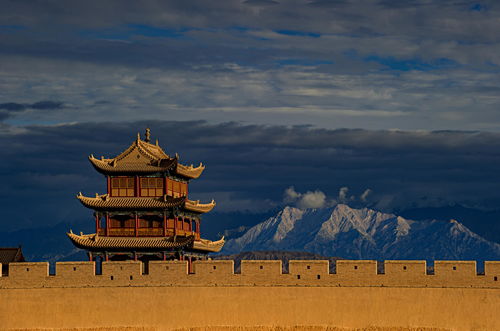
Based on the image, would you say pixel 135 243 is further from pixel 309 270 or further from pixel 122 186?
pixel 309 270

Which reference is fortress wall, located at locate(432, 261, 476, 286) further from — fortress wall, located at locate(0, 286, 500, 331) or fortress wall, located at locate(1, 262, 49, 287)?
fortress wall, located at locate(1, 262, 49, 287)

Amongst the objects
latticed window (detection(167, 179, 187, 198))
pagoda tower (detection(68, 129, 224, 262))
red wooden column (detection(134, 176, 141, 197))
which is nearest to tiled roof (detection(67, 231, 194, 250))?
pagoda tower (detection(68, 129, 224, 262))

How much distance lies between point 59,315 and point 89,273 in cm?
296

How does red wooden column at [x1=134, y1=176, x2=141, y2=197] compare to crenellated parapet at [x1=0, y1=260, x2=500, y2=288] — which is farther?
red wooden column at [x1=134, y1=176, x2=141, y2=197]

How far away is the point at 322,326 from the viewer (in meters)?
66.0

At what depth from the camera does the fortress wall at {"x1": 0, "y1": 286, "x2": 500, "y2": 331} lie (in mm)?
65250

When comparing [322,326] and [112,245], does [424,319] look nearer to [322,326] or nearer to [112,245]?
[322,326]

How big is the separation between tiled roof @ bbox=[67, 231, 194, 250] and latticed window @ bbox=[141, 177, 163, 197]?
313 cm

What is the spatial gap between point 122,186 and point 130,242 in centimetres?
410

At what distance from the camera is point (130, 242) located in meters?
74.8

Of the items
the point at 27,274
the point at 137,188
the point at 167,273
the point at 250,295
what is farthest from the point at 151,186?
the point at 250,295

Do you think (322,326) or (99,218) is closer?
(322,326)

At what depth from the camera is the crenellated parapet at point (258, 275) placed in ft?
216

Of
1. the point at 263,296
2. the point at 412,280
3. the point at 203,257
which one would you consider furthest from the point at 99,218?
the point at 412,280
